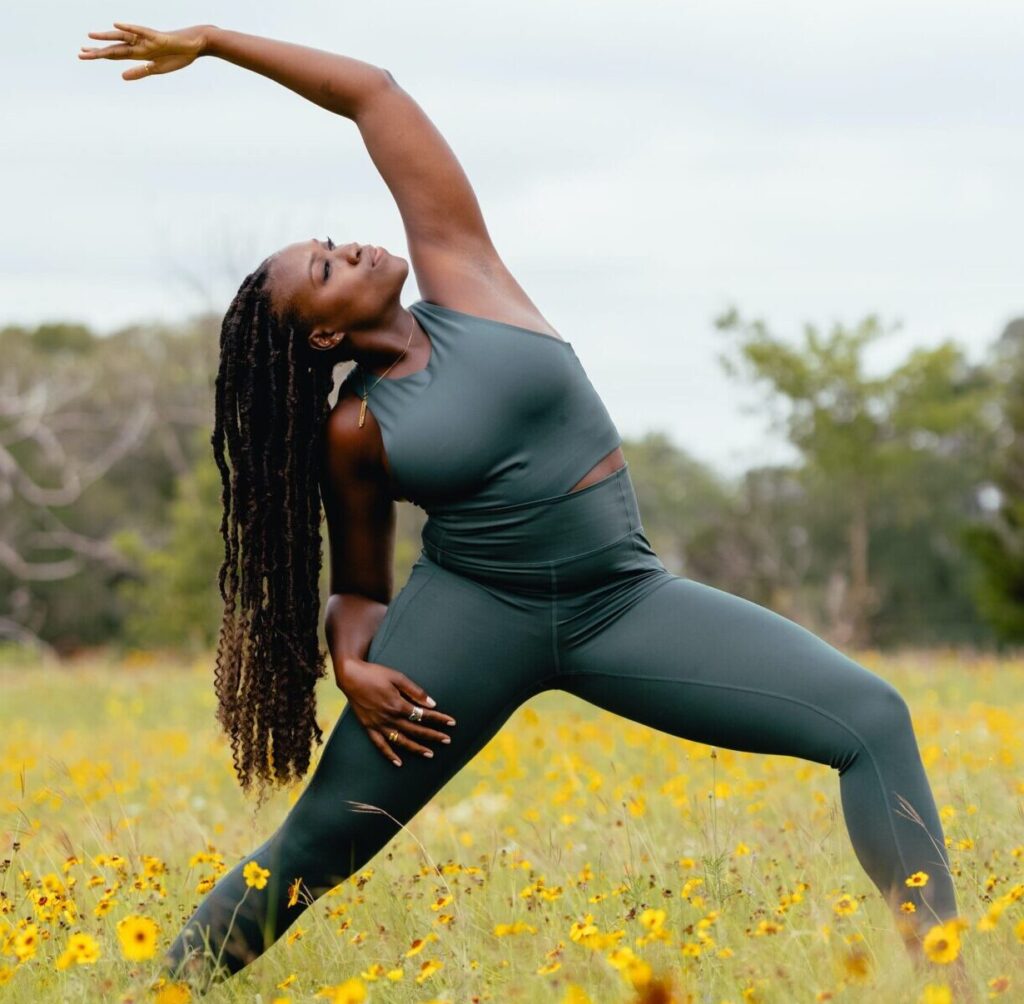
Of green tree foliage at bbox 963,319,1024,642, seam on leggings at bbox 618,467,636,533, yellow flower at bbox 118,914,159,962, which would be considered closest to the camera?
yellow flower at bbox 118,914,159,962

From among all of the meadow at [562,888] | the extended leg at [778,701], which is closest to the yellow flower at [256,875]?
the meadow at [562,888]

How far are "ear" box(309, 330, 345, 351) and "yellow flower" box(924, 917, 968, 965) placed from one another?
1880 millimetres

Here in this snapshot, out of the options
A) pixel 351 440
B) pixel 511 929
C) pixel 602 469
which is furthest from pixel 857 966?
pixel 351 440

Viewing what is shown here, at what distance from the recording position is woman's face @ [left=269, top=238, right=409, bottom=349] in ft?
11.1

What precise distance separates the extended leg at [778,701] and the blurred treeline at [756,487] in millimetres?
32701

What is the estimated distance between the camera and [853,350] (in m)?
→ 35.7

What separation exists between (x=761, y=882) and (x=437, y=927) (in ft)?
2.99

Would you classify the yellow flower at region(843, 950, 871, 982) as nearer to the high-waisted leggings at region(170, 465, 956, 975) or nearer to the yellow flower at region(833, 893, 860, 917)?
the yellow flower at region(833, 893, 860, 917)

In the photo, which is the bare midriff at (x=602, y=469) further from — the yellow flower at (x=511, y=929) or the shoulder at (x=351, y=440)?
the yellow flower at (x=511, y=929)

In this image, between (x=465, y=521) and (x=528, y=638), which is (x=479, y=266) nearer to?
(x=465, y=521)

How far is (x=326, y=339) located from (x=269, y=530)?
544mm

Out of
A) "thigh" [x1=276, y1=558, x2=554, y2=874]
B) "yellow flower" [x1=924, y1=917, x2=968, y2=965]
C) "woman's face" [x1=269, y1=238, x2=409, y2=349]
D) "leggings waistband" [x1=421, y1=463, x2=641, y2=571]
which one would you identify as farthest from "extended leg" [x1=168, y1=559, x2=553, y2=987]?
"yellow flower" [x1=924, y1=917, x2=968, y2=965]

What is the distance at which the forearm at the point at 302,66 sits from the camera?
3574 mm

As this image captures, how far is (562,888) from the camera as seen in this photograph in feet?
12.7
